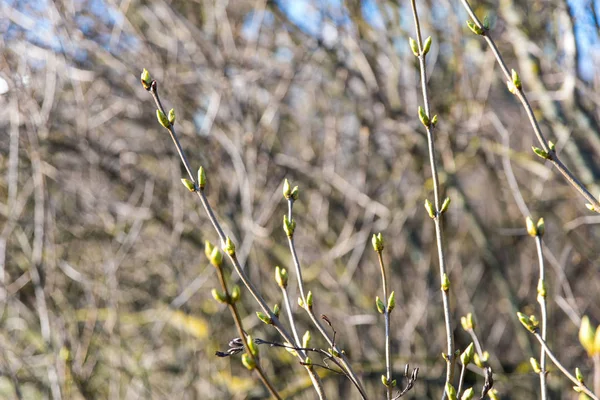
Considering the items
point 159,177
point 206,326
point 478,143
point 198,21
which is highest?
point 198,21

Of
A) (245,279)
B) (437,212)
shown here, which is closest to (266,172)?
(437,212)

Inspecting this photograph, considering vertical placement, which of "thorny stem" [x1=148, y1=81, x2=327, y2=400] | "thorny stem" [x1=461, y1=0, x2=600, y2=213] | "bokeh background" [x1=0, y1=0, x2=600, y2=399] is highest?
"thorny stem" [x1=461, y1=0, x2=600, y2=213]

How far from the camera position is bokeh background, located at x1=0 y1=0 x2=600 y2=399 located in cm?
391

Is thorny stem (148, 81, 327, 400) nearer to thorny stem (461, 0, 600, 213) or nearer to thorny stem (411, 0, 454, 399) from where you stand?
thorny stem (411, 0, 454, 399)

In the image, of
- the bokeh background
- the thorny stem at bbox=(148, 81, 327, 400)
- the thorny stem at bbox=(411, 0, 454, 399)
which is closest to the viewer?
the thorny stem at bbox=(148, 81, 327, 400)

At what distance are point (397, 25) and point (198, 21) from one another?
160 centimetres

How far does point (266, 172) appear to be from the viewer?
171 inches

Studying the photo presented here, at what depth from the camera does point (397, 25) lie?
461 cm

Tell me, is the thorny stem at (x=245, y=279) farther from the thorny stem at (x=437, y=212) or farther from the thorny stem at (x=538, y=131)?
the thorny stem at (x=538, y=131)

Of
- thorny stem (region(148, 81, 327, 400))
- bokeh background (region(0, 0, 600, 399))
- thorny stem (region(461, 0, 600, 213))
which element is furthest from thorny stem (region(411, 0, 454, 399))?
bokeh background (region(0, 0, 600, 399))

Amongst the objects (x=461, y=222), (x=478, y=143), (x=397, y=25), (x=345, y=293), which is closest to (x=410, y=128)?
(x=478, y=143)

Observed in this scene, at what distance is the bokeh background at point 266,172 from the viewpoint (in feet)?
12.8

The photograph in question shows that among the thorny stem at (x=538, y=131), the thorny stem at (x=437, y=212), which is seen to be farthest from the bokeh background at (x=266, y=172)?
the thorny stem at (x=437, y=212)

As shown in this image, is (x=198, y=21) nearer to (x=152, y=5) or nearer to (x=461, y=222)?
(x=152, y=5)
